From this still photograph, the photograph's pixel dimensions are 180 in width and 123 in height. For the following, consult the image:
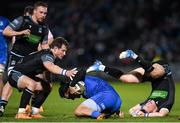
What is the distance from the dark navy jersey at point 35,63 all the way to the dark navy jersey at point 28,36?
120cm

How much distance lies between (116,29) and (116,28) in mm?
91

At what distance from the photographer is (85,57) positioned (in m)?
27.0

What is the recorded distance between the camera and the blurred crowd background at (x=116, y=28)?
27.5 metres

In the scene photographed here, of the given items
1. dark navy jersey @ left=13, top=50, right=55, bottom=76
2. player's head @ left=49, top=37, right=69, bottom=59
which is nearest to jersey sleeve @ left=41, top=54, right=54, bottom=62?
dark navy jersey @ left=13, top=50, right=55, bottom=76

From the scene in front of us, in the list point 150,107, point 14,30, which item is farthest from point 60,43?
point 150,107

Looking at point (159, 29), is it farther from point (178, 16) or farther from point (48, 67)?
point (48, 67)

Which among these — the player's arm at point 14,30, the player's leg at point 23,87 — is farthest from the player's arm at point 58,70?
the player's arm at point 14,30

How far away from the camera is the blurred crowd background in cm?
2747

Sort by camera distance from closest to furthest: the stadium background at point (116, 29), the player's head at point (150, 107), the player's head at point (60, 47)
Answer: the player's head at point (60, 47) < the player's head at point (150, 107) < the stadium background at point (116, 29)

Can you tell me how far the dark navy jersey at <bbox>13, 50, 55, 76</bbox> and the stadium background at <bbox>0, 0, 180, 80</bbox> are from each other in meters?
14.0

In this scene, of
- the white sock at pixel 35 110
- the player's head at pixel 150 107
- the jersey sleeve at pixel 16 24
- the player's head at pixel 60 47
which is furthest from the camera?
the jersey sleeve at pixel 16 24

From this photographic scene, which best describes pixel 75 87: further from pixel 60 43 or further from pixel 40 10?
pixel 40 10

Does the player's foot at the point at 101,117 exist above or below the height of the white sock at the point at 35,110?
below

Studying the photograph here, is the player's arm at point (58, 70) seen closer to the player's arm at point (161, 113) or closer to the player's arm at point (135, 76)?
the player's arm at point (135, 76)
